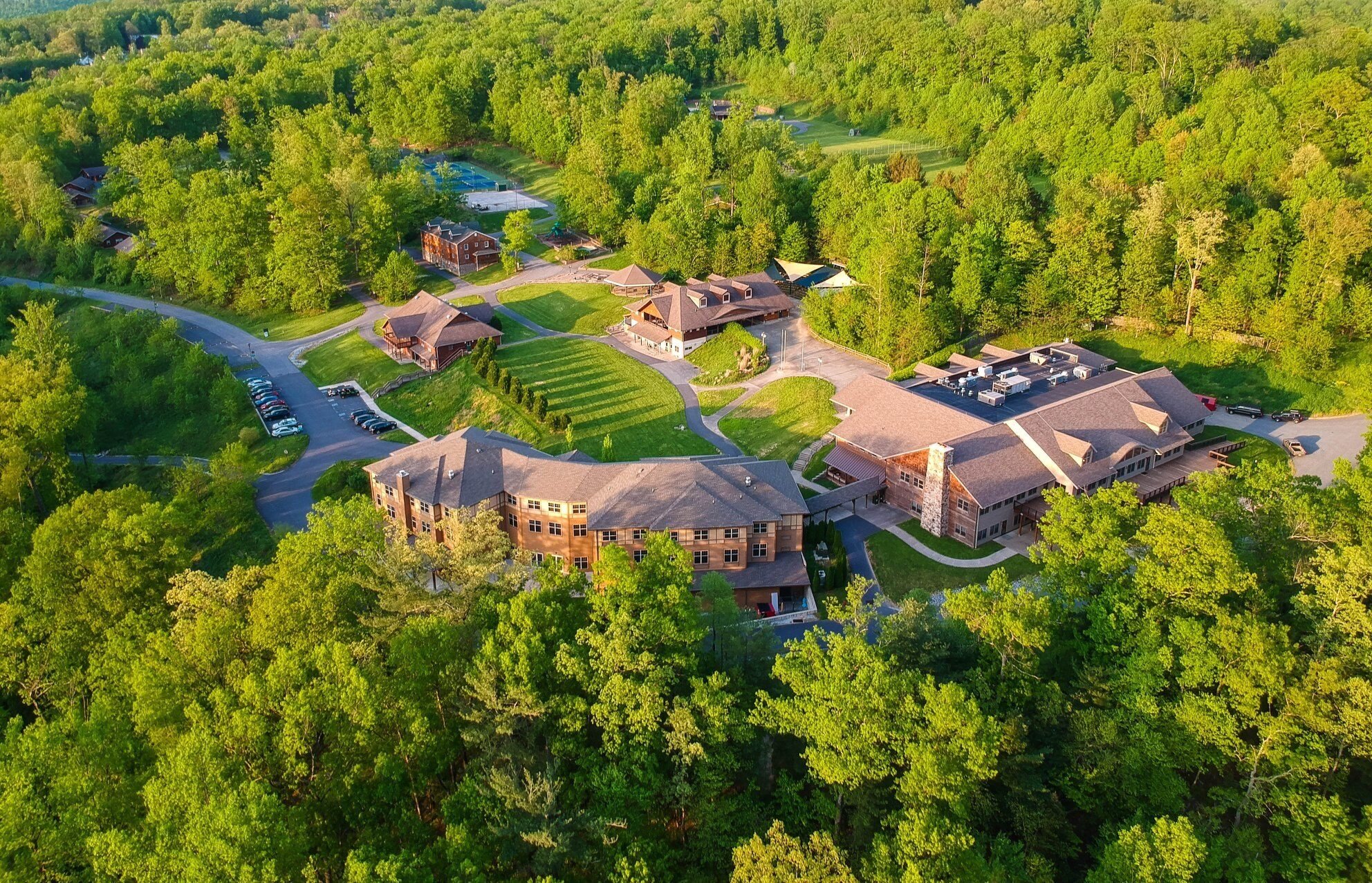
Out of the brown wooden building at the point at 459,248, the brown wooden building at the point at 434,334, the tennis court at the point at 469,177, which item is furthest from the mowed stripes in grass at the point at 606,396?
the tennis court at the point at 469,177

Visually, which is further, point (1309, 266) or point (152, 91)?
point (152, 91)

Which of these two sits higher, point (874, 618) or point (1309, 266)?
point (1309, 266)

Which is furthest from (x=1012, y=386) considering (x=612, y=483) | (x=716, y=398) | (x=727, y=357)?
(x=612, y=483)

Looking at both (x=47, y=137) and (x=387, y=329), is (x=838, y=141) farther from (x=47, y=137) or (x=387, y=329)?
(x=47, y=137)

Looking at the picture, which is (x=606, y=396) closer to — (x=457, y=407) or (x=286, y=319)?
(x=457, y=407)

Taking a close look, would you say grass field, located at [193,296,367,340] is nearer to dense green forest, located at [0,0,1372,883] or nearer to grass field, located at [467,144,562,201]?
dense green forest, located at [0,0,1372,883]

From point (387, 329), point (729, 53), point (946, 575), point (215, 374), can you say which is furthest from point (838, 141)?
point (946, 575)

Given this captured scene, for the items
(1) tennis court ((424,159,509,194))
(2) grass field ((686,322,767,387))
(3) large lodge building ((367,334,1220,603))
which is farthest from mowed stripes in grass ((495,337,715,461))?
(1) tennis court ((424,159,509,194))

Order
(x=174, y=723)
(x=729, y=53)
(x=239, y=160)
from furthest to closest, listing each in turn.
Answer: (x=729, y=53), (x=239, y=160), (x=174, y=723)
